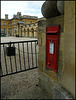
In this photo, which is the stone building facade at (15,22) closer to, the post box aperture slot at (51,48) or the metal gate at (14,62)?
the metal gate at (14,62)

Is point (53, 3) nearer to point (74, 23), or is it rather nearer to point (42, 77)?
point (74, 23)

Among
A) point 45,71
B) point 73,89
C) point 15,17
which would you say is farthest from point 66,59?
point 15,17

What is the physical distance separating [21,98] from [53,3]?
2.26 metres

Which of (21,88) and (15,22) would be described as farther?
(15,22)

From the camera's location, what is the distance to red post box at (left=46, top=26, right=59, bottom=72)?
188 centimetres

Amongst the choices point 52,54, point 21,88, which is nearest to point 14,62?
point 21,88

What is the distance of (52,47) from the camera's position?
201 centimetres

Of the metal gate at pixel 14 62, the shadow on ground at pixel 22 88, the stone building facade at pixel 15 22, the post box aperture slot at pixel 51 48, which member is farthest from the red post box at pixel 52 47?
the stone building facade at pixel 15 22

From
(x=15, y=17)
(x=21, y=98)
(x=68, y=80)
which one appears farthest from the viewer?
(x=15, y=17)

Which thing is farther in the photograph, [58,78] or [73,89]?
[58,78]

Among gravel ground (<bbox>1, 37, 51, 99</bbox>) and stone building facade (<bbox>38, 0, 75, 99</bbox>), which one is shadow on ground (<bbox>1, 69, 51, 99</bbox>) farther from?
stone building facade (<bbox>38, 0, 75, 99</bbox>)

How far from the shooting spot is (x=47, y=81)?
233 centimetres

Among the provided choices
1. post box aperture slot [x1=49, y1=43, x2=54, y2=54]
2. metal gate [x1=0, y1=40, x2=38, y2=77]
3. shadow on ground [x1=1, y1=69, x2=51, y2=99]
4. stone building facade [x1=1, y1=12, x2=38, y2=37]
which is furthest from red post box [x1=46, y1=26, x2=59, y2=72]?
stone building facade [x1=1, y1=12, x2=38, y2=37]

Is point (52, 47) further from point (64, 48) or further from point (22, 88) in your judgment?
point (22, 88)
